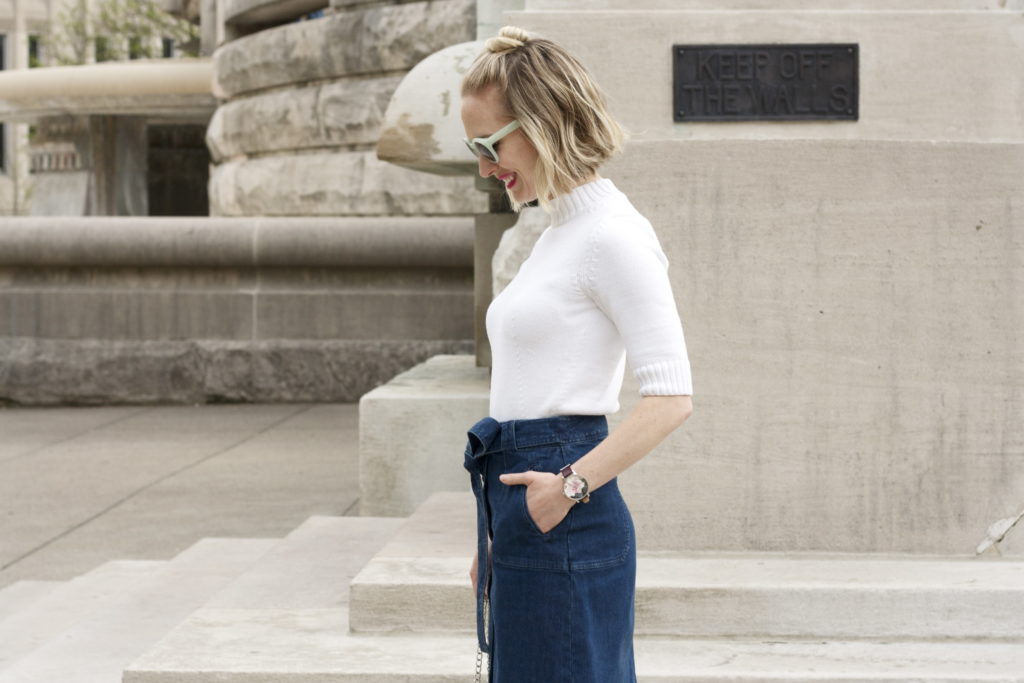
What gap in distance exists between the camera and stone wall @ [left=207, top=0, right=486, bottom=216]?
11.7 meters

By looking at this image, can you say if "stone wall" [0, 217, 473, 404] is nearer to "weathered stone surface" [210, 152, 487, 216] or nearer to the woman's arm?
"weathered stone surface" [210, 152, 487, 216]

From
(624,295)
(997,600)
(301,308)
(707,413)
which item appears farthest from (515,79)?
(301,308)

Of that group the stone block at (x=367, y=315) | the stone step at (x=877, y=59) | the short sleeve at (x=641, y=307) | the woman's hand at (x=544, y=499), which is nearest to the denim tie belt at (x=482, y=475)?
the woman's hand at (x=544, y=499)

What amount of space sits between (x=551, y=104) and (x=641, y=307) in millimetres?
342

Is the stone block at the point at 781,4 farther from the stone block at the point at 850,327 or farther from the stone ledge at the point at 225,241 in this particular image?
the stone ledge at the point at 225,241

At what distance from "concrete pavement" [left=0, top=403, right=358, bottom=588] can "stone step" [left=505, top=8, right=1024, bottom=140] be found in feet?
9.73

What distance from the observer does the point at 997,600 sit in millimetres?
3854

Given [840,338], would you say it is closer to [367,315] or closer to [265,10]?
[367,315]

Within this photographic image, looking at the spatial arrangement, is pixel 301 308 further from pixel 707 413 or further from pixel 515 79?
pixel 515 79

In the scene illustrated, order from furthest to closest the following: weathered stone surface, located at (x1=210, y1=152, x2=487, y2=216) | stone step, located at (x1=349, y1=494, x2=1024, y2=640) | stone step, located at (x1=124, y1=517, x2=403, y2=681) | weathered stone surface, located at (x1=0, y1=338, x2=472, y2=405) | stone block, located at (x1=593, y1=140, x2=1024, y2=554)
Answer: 1. weathered stone surface, located at (x1=210, y1=152, x2=487, y2=216)
2. weathered stone surface, located at (x1=0, y1=338, x2=472, y2=405)
3. stone block, located at (x1=593, y1=140, x2=1024, y2=554)
4. stone step, located at (x1=349, y1=494, x2=1024, y2=640)
5. stone step, located at (x1=124, y1=517, x2=403, y2=681)

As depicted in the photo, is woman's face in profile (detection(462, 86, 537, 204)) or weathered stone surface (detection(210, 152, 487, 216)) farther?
weathered stone surface (detection(210, 152, 487, 216))

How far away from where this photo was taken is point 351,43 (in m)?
12.2

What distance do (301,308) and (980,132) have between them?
298 inches

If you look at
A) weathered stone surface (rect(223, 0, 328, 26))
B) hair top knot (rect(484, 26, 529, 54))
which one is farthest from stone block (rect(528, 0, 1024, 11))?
weathered stone surface (rect(223, 0, 328, 26))
